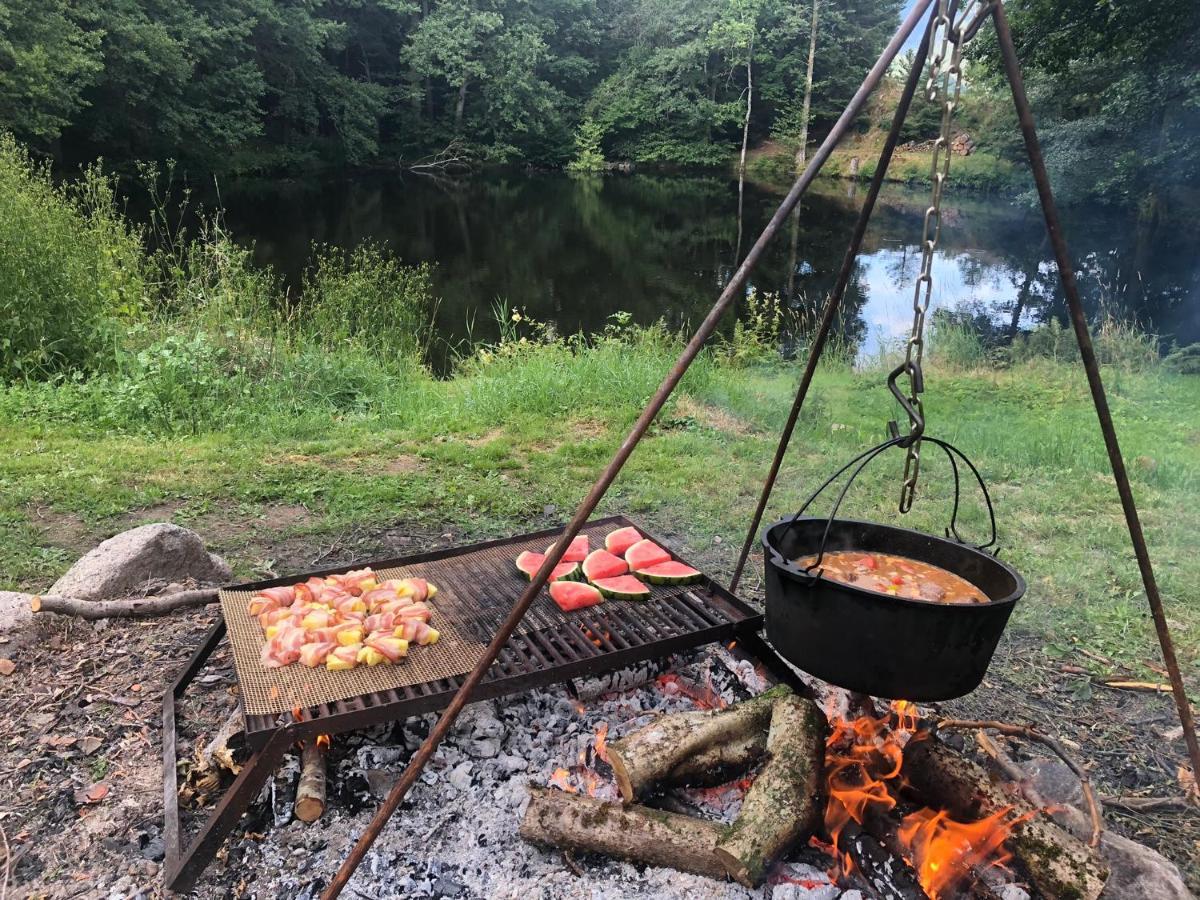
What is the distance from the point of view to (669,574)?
11.1ft

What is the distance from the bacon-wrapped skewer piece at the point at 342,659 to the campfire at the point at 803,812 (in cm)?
79

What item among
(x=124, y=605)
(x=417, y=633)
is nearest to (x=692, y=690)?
(x=417, y=633)

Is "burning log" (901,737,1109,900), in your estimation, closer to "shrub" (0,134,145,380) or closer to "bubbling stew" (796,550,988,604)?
"bubbling stew" (796,550,988,604)

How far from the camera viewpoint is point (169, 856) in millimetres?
2277

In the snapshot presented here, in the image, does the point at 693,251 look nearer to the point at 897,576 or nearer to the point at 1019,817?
the point at 897,576

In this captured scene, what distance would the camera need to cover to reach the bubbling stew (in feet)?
8.06

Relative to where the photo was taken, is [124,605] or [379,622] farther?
[124,605]

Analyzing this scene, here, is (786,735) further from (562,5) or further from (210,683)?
(562,5)

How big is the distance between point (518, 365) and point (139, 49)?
22840 millimetres

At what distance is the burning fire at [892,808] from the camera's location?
2.25 metres

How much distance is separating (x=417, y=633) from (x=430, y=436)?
12.4ft

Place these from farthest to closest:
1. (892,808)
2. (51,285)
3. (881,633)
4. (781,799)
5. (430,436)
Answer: (51,285) → (430,436) → (892,808) → (781,799) → (881,633)

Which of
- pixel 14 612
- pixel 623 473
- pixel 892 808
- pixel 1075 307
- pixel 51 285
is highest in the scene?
pixel 1075 307

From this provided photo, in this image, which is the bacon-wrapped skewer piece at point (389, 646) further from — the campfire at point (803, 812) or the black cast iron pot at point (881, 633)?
the black cast iron pot at point (881, 633)
